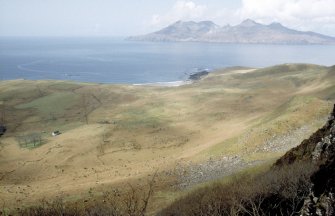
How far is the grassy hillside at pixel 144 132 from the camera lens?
38.9 meters

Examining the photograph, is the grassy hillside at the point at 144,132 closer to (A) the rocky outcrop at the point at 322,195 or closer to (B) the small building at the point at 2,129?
(B) the small building at the point at 2,129

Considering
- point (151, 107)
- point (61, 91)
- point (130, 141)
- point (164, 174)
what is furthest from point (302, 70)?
point (164, 174)

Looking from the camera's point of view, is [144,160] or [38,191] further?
[144,160]

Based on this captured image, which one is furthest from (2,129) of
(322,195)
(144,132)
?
(322,195)

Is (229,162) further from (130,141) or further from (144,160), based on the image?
(130,141)

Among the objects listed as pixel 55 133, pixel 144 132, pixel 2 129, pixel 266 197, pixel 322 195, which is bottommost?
pixel 2 129

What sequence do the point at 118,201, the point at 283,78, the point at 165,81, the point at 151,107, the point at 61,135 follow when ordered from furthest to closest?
1. the point at 165,81
2. the point at 283,78
3. the point at 151,107
4. the point at 61,135
5. the point at 118,201

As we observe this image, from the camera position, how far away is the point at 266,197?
21234 millimetres

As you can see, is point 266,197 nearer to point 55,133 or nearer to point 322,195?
point 322,195

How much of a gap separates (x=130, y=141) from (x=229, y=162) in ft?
78.9

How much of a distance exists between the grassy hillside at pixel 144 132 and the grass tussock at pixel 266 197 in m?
7.96

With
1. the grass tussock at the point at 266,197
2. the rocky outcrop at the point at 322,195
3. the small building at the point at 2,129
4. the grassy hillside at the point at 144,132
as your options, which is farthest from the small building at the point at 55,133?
the rocky outcrop at the point at 322,195

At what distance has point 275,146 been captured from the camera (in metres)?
41.4

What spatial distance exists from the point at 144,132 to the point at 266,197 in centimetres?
4452
